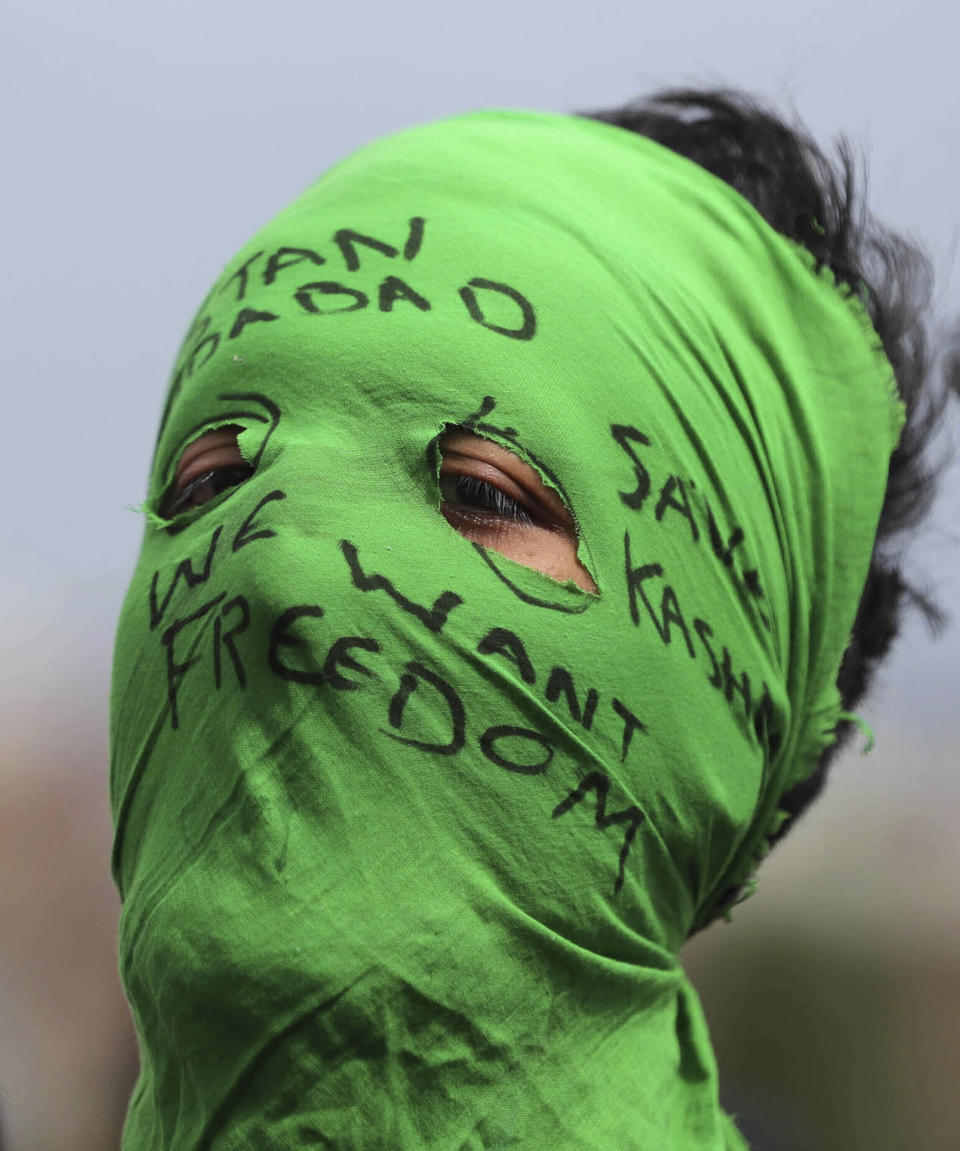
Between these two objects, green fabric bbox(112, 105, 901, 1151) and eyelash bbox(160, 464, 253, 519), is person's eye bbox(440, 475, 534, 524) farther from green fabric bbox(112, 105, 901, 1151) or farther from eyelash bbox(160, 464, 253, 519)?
eyelash bbox(160, 464, 253, 519)

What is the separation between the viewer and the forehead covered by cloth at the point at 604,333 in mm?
1283

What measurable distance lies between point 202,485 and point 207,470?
1.0 inches

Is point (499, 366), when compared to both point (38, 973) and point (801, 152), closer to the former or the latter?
point (801, 152)

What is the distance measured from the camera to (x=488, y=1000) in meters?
1.12

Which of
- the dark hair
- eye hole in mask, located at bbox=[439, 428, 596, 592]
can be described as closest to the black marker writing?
eye hole in mask, located at bbox=[439, 428, 596, 592]

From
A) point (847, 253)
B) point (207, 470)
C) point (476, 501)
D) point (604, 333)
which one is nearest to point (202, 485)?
point (207, 470)

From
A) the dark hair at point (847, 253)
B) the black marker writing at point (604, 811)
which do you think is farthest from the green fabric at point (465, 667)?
the dark hair at point (847, 253)

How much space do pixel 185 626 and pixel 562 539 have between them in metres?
0.42

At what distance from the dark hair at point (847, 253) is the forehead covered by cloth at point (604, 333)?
→ 97 millimetres

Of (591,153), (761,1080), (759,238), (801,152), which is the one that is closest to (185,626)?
(591,153)

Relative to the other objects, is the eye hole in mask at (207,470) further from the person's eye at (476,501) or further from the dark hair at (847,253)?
the dark hair at (847,253)

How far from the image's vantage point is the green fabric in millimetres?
1096

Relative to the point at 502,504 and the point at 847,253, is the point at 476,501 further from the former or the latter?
the point at 847,253

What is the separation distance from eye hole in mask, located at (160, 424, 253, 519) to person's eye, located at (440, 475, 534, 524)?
236mm
